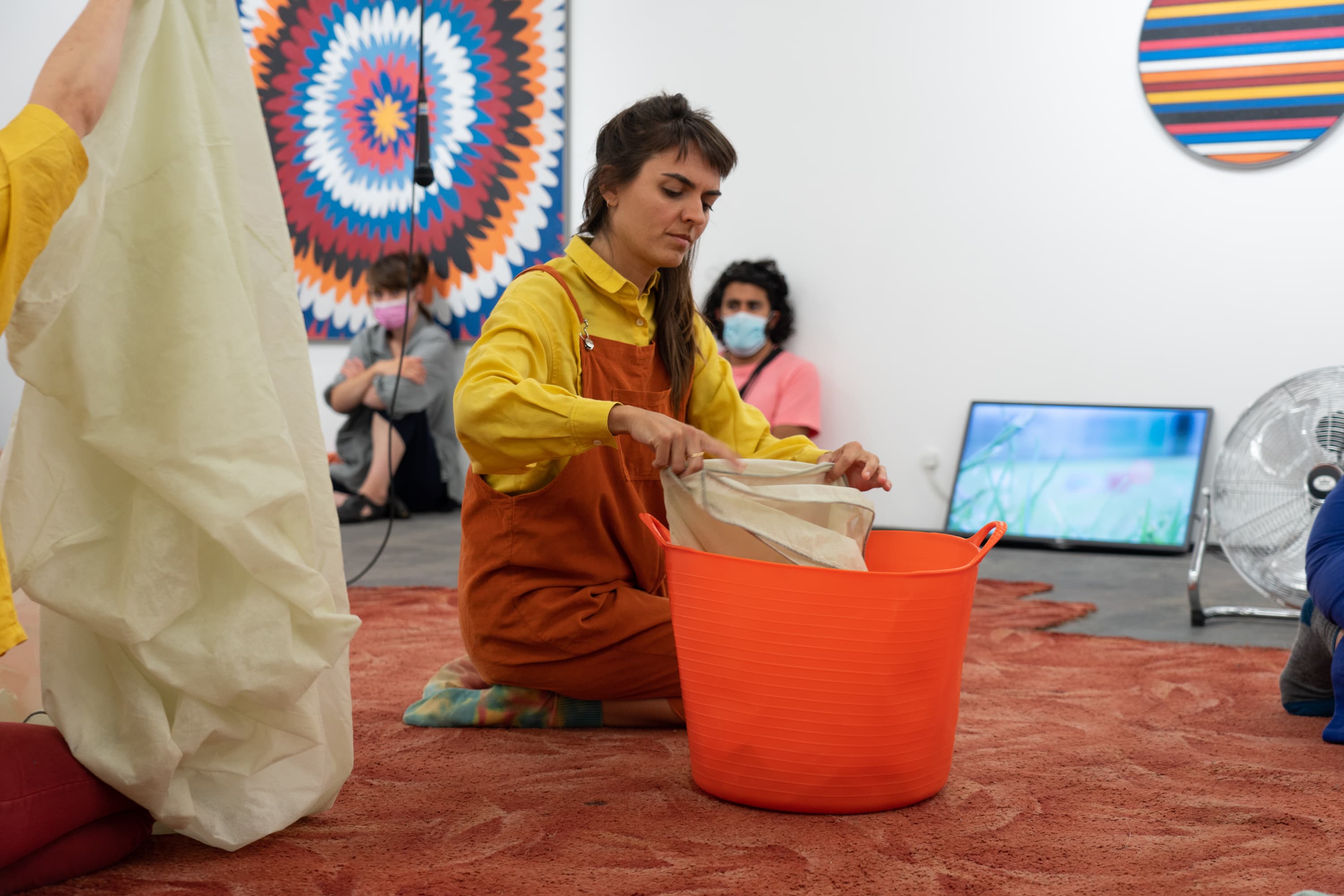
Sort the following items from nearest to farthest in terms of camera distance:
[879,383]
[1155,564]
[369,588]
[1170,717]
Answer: [1170,717]
[369,588]
[1155,564]
[879,383]

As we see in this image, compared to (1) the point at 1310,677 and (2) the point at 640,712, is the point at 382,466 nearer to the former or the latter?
(2) the point at 640,712

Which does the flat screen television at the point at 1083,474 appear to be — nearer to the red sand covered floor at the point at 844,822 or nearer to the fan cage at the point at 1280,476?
the fan cage at the point at 1280,476

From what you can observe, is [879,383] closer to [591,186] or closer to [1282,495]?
[1282,495]

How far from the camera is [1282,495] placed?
2148mm

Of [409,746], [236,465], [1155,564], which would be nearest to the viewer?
[236,465]

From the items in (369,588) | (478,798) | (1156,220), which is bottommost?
(369,588)

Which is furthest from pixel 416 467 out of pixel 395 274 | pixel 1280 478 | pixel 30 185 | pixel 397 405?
pixel 30 185

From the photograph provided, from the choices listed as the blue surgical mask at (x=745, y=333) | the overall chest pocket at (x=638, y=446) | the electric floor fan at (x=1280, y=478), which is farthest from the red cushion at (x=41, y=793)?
the blue surgical mask at (x=745, y=333)

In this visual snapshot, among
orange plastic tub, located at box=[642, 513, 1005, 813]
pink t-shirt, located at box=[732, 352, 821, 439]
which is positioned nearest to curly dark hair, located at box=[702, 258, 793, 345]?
pink t-shirt, located at box=[732, 352, 821, 439]

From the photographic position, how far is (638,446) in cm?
162

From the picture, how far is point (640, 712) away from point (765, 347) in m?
2.43

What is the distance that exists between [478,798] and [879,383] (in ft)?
9.20

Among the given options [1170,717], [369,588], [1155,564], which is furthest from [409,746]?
[1155,564]

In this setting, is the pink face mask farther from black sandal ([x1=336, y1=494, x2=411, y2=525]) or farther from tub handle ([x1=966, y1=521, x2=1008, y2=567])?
tub handle ([x1=966, y1=521, x2=1008, y2=567])
